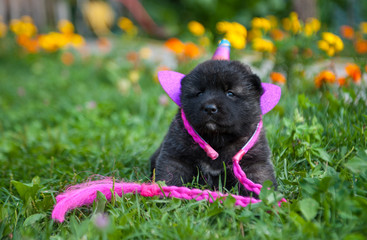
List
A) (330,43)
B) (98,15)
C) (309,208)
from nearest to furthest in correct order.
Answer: (309,208) → (330,43) → (98,15)

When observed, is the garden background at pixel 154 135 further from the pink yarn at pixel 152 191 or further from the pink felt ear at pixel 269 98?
the pink felt ear at pixel 269 98

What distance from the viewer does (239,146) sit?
85.0 inches

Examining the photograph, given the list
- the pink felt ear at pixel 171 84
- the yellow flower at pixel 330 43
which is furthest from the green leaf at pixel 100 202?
the yellow flower at pixel 330 43

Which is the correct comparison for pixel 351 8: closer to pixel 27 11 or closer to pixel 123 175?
pixel 27 11

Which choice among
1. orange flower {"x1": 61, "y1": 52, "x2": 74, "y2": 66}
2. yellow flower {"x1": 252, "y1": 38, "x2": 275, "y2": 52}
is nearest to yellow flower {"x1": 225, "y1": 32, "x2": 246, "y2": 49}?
yellow flower {"x1": 252, "y1": 38, "x2": 275, "y2": 52}

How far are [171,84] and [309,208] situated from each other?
3.72 ft

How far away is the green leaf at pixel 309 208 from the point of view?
1.65 meters

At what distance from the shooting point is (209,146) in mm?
2059

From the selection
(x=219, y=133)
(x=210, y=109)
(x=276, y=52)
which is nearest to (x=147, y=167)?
(x=219, y=133)

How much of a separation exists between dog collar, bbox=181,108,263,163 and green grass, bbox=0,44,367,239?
1.01ft

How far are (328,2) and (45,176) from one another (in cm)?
1063

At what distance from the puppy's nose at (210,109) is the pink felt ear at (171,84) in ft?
1.03

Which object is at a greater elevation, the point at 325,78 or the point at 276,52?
the point at 276,52

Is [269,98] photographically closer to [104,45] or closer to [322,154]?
[322,154]
